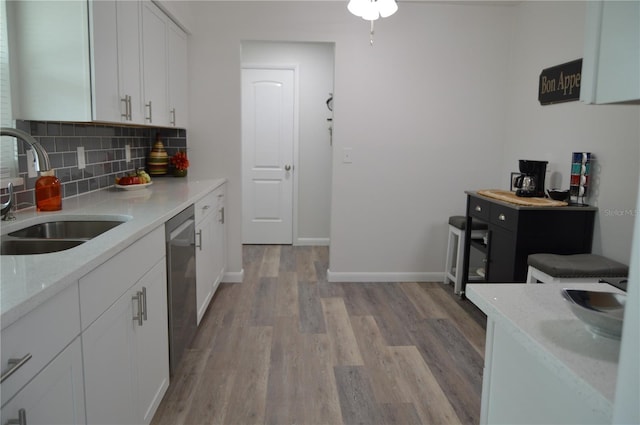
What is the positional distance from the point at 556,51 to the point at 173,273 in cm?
311

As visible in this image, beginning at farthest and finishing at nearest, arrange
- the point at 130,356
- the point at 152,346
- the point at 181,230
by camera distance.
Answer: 1. the point at 181,230
2. the point at 152,346
3. the point at 130,356

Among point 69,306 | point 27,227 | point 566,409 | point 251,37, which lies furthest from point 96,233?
point 251,37

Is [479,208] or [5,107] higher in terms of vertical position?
[5,107]

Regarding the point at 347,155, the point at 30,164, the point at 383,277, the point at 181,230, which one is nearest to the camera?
the point at 30,164

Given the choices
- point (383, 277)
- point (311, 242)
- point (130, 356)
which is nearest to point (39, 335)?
point (130, 356)

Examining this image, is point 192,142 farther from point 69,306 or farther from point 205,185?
point 69,306

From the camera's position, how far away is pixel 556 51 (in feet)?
11.4

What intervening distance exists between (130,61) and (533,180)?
273cm

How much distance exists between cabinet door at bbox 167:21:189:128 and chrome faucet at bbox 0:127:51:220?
67.2 inches

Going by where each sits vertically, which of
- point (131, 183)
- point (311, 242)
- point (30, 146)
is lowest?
point (311, 242)

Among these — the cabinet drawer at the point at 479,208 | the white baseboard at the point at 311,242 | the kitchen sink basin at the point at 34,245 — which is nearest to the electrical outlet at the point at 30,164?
the kitchen sink basin at the point at 34,245

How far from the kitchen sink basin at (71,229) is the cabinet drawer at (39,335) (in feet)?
2.96

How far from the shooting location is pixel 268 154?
561cm

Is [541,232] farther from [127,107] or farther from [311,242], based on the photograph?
[311,242]
